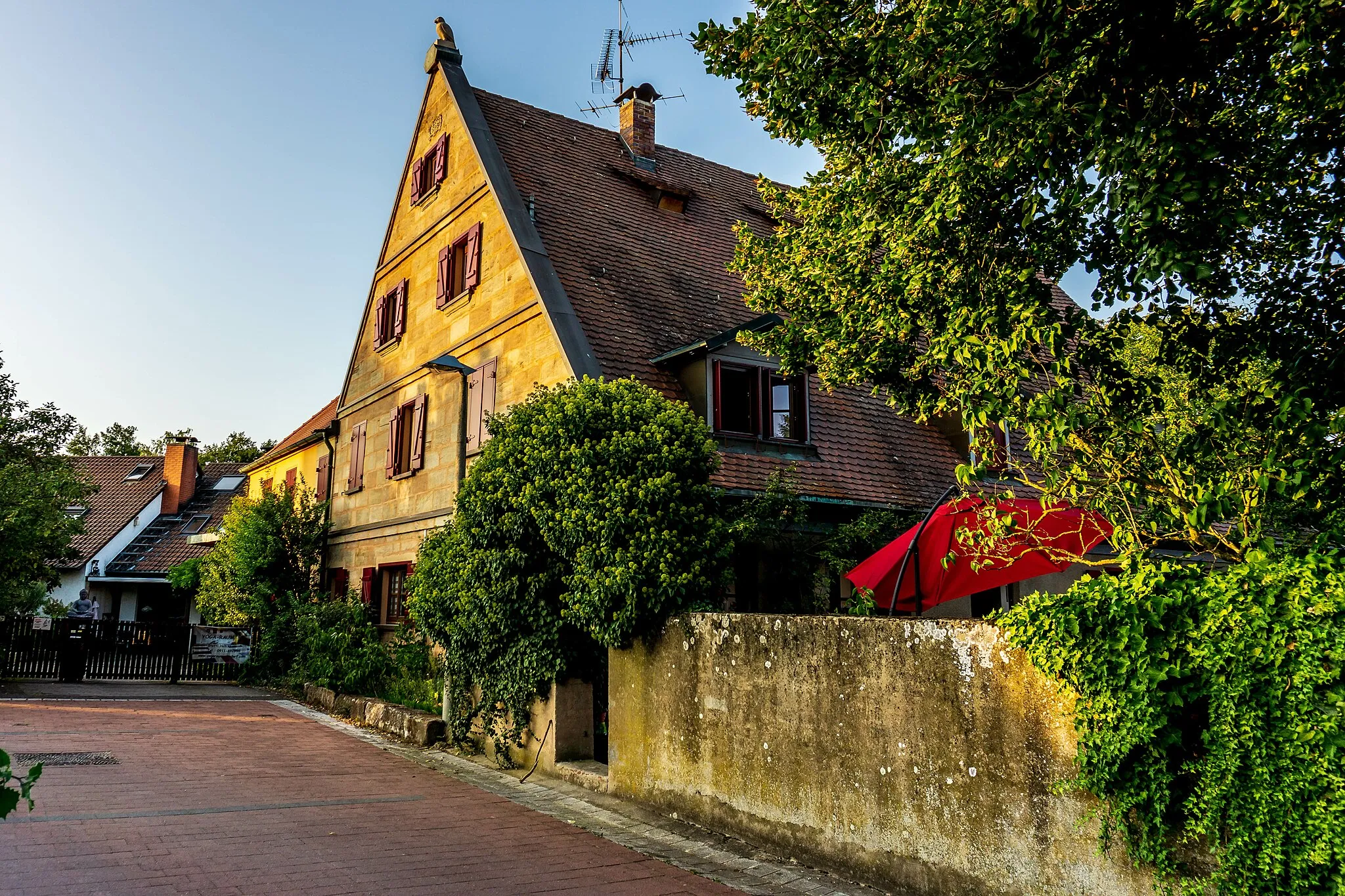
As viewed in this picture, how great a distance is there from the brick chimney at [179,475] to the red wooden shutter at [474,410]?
27.3m

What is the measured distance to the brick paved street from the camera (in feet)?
19.8

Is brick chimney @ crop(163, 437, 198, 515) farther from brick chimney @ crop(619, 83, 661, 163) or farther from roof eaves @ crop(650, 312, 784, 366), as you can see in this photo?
roof eaves @ crop(650, 312, 784, 366)

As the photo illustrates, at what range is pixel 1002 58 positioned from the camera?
6.50m

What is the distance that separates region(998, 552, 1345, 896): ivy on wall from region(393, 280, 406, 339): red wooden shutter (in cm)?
1658

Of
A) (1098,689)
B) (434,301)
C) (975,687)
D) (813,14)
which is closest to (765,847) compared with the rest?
(975,687)

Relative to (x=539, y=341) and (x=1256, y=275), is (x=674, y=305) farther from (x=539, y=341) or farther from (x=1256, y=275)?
(x=1256, y=275)

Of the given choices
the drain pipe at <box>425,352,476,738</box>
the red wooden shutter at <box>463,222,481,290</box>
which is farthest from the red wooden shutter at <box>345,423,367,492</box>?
the drain pipe at <box>425,352,476,738</box>

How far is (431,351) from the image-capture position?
59.6ft

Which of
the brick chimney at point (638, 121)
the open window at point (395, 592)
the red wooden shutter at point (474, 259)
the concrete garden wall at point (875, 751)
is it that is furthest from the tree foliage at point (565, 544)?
the brick chimney at point (638, 121)

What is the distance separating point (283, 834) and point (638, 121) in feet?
54.3

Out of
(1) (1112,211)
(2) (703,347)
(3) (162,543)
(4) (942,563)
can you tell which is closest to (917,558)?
(4) (942,563)

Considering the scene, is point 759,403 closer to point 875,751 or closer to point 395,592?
point 875,751

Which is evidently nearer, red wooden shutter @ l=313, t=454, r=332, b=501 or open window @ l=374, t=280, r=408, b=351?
open window @ l=374, t=280, r=408, b=351

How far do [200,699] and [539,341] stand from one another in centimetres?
933
